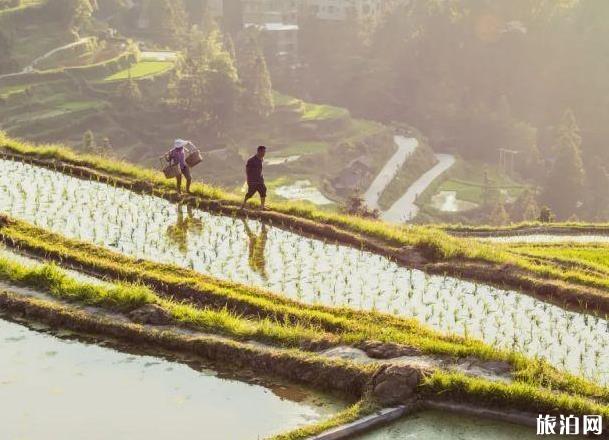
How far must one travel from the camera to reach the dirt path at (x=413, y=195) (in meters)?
69.8

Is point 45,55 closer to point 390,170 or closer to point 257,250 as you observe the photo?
point 390,170

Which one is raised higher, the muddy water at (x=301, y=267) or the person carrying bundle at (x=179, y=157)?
the person carrying bundle at (x=179, y=157)

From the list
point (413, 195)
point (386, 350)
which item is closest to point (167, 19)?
point (413, 195)

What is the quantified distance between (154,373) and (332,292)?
4.31 metres

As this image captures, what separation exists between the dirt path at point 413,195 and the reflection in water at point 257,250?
1912 inches

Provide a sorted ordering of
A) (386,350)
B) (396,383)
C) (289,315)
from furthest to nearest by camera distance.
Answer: (289,315) → (386,350) → (396,383)

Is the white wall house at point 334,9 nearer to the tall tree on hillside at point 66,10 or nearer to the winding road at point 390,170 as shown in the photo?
the winding road at point 390,170

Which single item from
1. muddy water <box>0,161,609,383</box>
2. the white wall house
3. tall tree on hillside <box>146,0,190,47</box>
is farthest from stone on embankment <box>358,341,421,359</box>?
the white wall house

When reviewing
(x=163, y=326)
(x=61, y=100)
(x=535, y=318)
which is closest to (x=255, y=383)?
(x=163, y=326)

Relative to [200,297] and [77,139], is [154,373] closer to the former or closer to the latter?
[200,297]

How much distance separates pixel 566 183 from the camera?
7662cm

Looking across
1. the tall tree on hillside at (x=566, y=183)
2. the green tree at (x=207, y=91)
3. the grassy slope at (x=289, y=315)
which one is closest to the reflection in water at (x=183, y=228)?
the grassy slope at (x=289, y=315)

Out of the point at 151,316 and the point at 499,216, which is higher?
the point at 151,316

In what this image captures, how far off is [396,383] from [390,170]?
72505 millimetres
